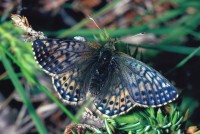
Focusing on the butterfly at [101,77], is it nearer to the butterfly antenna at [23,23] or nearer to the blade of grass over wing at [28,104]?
the butterfly antenna at [23,23]

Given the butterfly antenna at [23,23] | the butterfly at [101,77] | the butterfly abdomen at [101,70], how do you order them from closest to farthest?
the butterfly antenna at [23,23] < the butterfly at [101,77] < the butterfly abdomen at [101,70]

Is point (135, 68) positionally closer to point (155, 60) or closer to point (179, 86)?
point (155, 60)

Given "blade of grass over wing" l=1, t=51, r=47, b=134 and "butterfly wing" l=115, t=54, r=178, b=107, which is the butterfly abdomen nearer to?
"butterfly wing" l=115, t=54, r=178, b=107

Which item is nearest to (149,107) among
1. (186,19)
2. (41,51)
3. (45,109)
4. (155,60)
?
(41,51)

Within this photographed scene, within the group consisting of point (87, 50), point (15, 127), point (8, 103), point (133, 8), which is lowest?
point (15, 127)

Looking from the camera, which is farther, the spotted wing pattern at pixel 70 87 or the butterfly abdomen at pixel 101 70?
the butterfly abdomen at pixel 101 70

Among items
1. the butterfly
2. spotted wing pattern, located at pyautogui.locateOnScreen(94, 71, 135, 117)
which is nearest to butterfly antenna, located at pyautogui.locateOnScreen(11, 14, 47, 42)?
the butterfly

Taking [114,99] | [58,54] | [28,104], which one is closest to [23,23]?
[58,54]

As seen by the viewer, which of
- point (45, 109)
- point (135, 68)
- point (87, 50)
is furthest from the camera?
point (45, 109)

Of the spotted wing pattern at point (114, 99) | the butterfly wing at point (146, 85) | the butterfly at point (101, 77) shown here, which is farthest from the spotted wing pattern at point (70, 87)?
the butterfly wing at point (146, 85)
